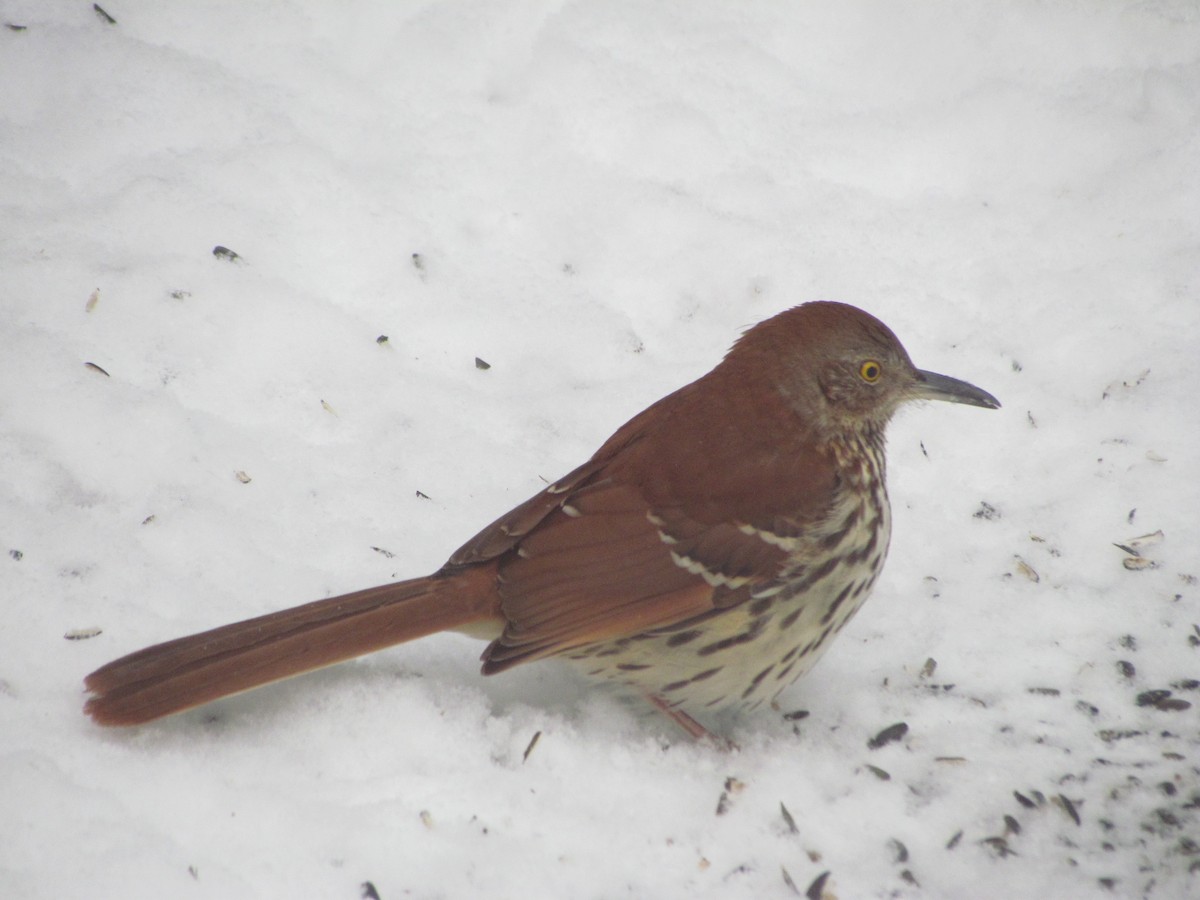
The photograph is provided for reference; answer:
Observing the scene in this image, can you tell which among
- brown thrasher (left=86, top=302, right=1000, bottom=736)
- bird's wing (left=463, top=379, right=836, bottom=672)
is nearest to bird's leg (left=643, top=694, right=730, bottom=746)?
brown thrasher (left=86, top=302, right=1000, bottom=736)

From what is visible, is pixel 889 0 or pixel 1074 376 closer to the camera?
pixel 1074 376

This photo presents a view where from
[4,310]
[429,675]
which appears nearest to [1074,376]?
[429,675]

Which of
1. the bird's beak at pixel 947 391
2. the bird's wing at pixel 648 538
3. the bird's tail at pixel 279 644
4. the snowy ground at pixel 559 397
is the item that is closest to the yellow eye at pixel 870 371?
the bird's beak at pixel 947 391

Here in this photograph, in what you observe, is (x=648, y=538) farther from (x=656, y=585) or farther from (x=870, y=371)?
(x=870, y=371)

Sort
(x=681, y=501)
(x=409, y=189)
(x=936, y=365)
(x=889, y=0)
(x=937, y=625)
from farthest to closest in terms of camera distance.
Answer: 1. (x=889, y=0)
2. (x=409, y=189)
3. (x=936, y=365)
4. (x=937, y=625)
5. (x=681, y=501)

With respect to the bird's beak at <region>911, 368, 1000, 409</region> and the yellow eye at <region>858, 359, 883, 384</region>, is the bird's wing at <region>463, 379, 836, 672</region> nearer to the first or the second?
the yellow eye at <region>858, 359, 883, 384</region>

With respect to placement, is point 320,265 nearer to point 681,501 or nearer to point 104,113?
point 104,113

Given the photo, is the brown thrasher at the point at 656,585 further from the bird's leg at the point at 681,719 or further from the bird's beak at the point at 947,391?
the bird's beak at the point at 947,391

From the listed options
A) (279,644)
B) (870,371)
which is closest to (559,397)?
(870,371)
